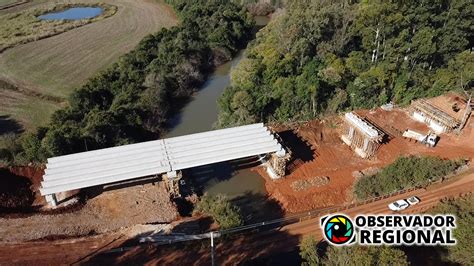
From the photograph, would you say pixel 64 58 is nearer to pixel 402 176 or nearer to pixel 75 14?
pixel 75 14

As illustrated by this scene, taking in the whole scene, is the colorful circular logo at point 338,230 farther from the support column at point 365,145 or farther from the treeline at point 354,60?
the treeline at point 354,60

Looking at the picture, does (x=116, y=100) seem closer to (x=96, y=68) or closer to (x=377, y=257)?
(x=96, y=68)

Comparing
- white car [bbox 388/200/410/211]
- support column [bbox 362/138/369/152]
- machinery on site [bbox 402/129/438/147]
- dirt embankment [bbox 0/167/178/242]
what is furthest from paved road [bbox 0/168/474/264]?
machinery on site [bbox 402/129/438/147]

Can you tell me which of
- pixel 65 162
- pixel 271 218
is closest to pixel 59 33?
pixel 65 162

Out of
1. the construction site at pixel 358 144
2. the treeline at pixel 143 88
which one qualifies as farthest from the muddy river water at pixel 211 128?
the construction site at pixel 358 144

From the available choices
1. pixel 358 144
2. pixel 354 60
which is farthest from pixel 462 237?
pixel 354 60

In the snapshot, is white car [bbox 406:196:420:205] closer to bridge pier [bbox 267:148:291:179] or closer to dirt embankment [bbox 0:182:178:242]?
bridge pier [bbox 267:148:291:179]

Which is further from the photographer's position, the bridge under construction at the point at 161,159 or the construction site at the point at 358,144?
the construction site at the point at 358,144
